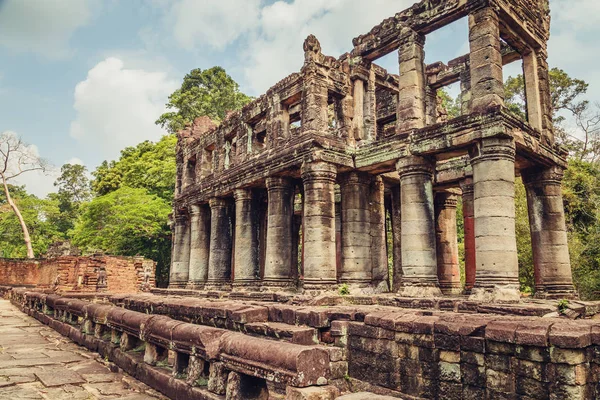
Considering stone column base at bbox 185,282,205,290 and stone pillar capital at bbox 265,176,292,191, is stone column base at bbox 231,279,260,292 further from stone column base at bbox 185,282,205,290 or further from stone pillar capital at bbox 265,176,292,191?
stone pillar capital at bbox 265,176,292,191

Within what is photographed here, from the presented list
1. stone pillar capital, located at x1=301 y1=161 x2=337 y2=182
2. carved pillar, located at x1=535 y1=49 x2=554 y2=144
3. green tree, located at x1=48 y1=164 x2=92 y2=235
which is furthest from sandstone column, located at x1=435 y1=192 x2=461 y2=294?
green tree, located at x1=48 y1=164 x2=92 y2=235

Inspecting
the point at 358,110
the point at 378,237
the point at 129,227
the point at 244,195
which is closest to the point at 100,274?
the point at 244,195

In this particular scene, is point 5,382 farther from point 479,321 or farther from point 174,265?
point 174,265

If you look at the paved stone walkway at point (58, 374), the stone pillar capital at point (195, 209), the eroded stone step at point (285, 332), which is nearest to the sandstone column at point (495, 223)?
the eroded stone step at point (285, 332)

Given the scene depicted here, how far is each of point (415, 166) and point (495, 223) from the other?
2.42 meters

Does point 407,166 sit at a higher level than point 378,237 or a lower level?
higher

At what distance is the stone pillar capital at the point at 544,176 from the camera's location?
11.7 metres

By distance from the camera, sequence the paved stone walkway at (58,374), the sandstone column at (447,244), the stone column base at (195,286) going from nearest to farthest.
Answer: the paved stone walkway at (58,374) → the sandstone column at (447,244) → the stone column base at (195,286)

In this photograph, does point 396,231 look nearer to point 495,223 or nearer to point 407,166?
point 407,166

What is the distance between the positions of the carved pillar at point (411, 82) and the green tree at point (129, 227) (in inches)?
737

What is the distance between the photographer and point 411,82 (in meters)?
11.2

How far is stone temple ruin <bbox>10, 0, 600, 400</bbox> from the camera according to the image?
14.3ft

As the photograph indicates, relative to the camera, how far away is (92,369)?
6.47 meters

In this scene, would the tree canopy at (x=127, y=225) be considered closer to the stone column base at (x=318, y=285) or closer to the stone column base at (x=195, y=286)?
the stone column base at (x=195, y=286)
